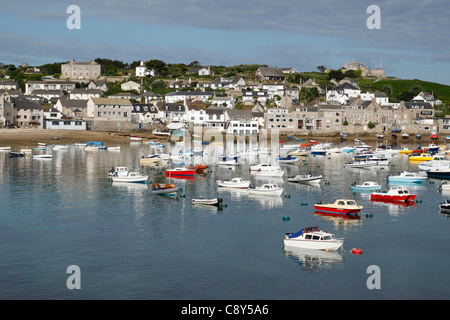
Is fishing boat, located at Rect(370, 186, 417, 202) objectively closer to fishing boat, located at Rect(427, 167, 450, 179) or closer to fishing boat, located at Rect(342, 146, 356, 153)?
fishing boat, located at Rect(427, 167, 450, 179)

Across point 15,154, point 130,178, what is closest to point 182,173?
point 130,178

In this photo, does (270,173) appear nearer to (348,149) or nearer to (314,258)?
(314,258)

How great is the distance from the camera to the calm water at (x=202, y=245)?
102 feet

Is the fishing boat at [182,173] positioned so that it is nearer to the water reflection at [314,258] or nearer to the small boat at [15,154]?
the small boat at [15,154]

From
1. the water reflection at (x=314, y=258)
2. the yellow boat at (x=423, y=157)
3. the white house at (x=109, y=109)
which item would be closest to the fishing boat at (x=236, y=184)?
the water reflection at (x=314, y=258)

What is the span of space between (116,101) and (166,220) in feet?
389

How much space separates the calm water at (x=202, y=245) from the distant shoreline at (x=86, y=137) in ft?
193

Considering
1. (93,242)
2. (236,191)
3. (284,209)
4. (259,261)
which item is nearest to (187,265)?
(259,261)

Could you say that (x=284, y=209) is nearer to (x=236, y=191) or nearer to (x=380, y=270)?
(x=236, y=191)

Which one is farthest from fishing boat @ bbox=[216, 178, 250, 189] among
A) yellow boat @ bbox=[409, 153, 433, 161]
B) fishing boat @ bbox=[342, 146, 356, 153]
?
fishing boat @ bbox=[342, 146, 356, 153]

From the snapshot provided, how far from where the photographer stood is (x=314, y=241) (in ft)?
127

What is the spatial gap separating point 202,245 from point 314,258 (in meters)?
8.30

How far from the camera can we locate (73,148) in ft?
381

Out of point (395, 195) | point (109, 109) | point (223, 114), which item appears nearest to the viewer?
point (395, 195)
